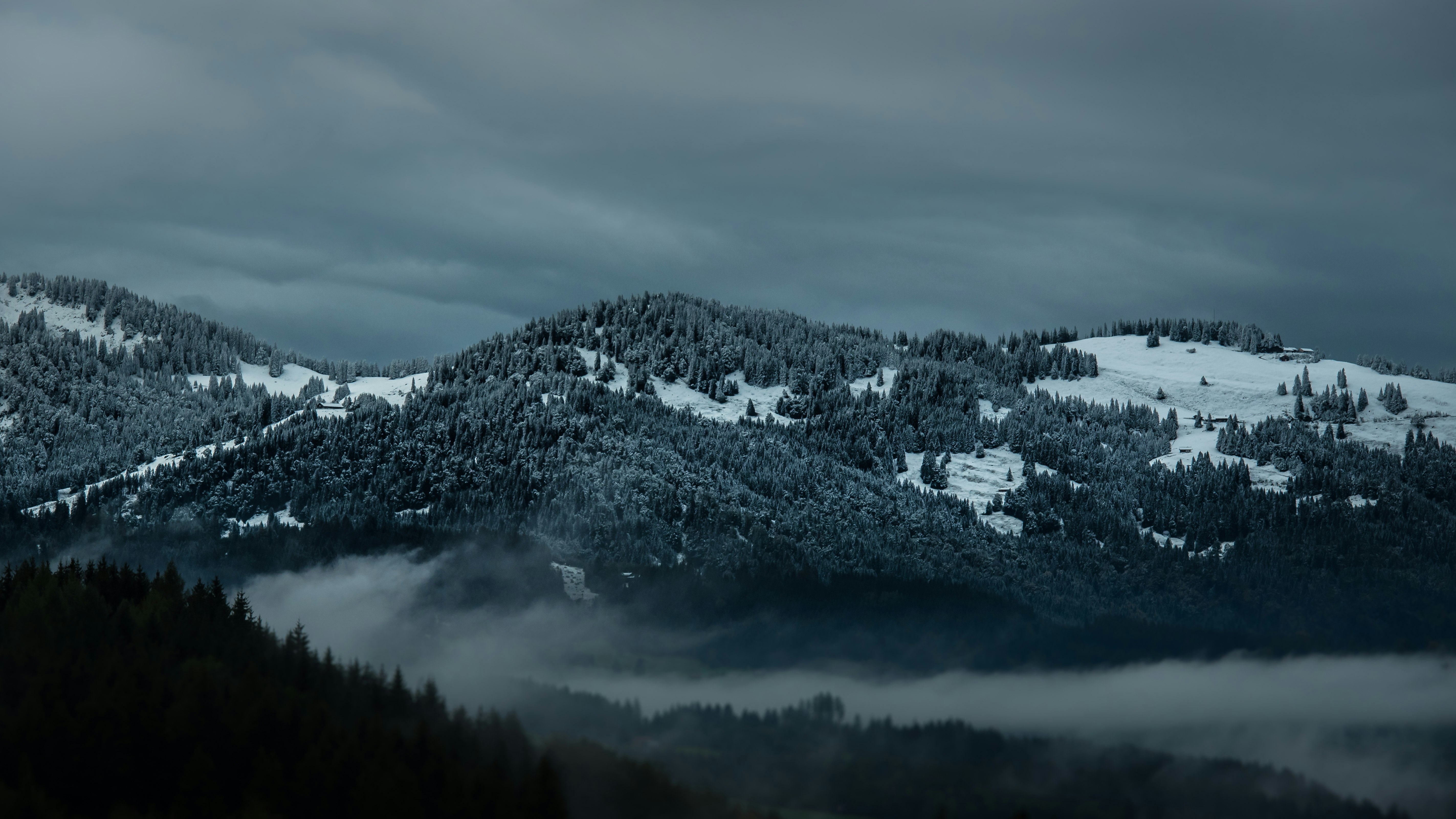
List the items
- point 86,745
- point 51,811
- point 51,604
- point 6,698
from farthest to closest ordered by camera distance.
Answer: point 51,604, point 6,698, point 86,745, point 51,811

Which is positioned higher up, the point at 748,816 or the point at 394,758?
the point at 394,758

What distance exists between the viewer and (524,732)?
190 m

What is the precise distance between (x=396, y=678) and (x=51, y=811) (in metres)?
66.7

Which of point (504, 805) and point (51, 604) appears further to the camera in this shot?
point (51, 604)

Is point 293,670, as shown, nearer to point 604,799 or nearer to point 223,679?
point 223,679

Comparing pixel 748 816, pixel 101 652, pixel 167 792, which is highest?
pixel 101 652

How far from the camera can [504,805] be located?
13988 centimetres

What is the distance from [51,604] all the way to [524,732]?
284ft

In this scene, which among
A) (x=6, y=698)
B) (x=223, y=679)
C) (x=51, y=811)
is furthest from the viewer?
(x=223, y=679)

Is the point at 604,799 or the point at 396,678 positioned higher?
the point at 396,678

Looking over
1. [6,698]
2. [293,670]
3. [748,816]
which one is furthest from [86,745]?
[748,816]

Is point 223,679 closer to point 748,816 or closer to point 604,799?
point 604,799

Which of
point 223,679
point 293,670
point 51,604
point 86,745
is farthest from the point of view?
point 51,604

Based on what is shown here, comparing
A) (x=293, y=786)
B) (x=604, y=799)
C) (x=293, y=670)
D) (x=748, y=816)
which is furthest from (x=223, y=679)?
(x=748, y=816)
